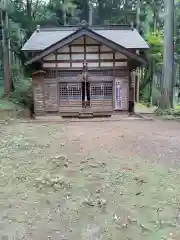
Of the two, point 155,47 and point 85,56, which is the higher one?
point 155,47

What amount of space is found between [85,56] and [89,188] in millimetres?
10845

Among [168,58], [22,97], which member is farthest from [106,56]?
[22,97]

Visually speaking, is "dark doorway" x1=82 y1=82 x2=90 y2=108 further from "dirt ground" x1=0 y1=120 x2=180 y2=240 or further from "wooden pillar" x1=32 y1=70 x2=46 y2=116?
"dirt ground" x1=0 y1=120 x2=180 y2=240

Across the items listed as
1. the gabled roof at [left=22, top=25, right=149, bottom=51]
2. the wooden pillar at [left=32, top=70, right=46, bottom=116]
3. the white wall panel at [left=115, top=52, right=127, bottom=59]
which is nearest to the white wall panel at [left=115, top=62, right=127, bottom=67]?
the white wall panel at [left=115, top=52, right=127, bottom=59]

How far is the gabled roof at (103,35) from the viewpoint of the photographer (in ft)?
53.2

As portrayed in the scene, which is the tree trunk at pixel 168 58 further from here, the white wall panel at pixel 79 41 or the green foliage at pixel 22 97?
the green foliage at pixel 22 97

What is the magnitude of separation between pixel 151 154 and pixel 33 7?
2432 centimetres

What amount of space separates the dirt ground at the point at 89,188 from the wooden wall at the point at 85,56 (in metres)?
6.80

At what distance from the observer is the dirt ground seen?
4.45 m

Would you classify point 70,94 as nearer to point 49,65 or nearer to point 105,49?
point 49,65

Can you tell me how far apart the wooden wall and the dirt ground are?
6.80m

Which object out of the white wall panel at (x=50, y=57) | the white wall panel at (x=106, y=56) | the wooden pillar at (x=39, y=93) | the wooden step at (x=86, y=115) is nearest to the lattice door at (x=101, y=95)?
the wooden step at (x=86, y=115)

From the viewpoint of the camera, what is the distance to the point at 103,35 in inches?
695

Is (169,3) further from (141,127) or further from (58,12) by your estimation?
(58,12)
